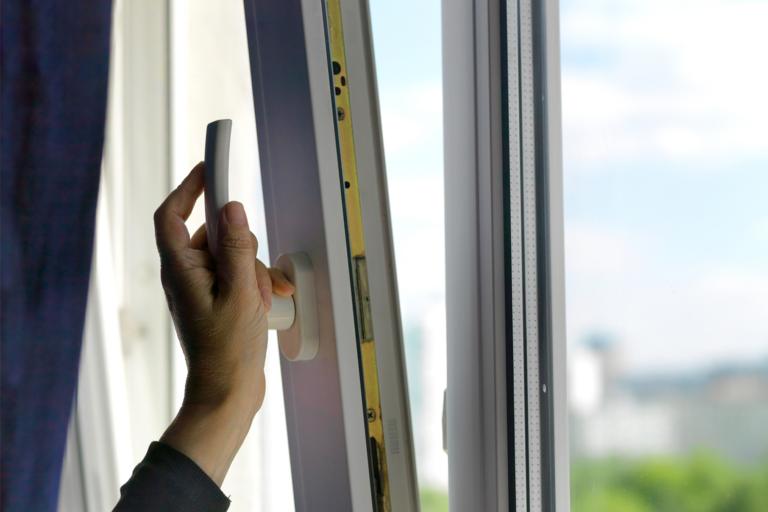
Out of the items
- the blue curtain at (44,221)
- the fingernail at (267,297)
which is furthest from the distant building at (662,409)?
the blue curtain at (44,221)

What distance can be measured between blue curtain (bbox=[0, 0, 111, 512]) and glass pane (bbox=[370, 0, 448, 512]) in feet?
1.08

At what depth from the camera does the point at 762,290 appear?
0.54 meters

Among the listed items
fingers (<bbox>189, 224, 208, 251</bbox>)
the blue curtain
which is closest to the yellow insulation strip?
fingers (<bbox>189, 224, 208, 251</bbox>)

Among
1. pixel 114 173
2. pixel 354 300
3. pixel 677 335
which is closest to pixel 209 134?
pixel 354 300

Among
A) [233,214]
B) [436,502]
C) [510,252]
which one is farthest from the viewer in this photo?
[436,502]

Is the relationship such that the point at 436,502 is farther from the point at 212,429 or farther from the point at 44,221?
the point at 44,221

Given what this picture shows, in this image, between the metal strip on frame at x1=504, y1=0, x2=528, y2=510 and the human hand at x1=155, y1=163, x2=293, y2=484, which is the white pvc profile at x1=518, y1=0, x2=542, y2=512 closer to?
the metal strip on frame at x1=504, y1=0, x2=528, y2=510

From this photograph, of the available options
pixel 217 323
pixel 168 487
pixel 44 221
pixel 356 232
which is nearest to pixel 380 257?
pixel 356 232

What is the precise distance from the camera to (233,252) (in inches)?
23.7

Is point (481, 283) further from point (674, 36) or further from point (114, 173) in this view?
point (114, 173)

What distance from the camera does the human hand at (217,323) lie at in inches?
23.7

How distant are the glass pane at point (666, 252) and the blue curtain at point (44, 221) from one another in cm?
53

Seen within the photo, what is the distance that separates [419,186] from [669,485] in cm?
41

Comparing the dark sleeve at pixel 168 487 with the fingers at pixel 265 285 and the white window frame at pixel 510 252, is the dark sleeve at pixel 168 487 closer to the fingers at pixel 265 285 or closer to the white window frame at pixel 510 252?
the fingers at pixel 265 285
